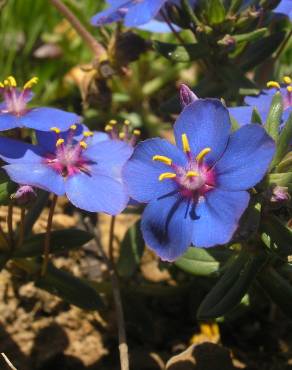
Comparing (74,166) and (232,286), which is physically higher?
(74,166)

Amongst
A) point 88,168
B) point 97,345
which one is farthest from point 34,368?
point 88,168

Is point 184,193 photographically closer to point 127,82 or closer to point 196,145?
point 196,145

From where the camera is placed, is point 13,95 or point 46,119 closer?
point 46,119

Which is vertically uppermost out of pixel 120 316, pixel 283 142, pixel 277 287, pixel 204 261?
pixel 283 142

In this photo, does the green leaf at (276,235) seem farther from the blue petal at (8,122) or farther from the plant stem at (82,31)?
the plant stem at (82,31)

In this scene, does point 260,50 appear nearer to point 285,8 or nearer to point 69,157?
point 285,8

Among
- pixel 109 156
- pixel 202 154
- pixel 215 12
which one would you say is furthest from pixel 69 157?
pixel 215 12

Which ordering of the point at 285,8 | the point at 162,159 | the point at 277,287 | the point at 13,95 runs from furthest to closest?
1. the point at 285,8
2. the point at 13,95
3. the point at 277,287
4. the point at 162,159
